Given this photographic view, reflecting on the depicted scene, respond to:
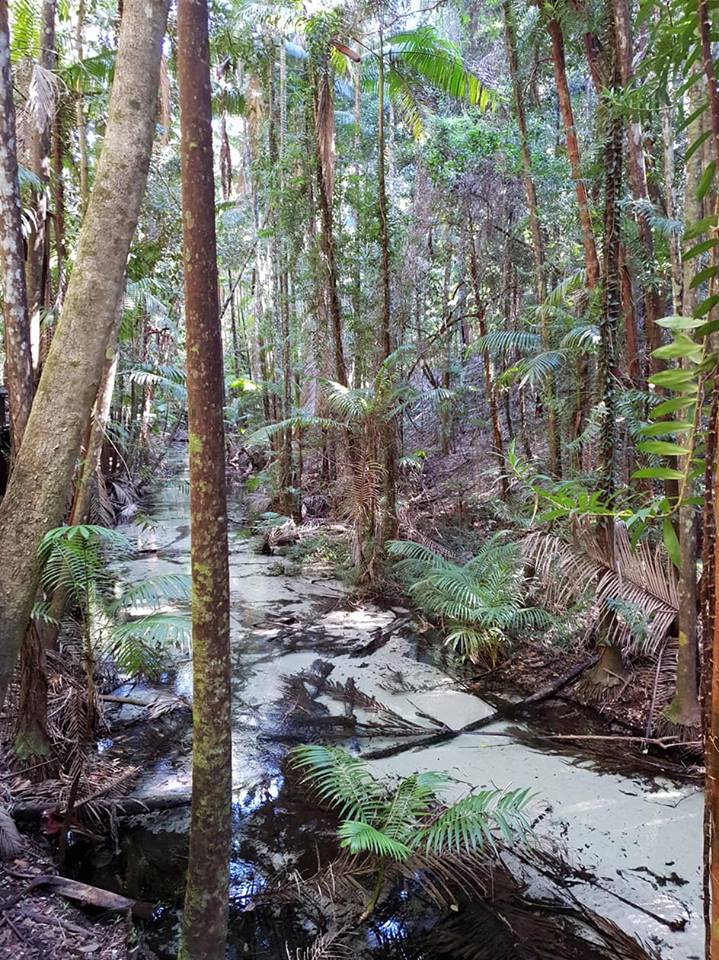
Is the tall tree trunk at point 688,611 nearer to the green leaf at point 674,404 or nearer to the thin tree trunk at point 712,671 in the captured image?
the thin tree trunk at point 712,671

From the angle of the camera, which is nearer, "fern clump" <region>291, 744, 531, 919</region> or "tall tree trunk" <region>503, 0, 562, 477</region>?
"fern clump" <region>291, 744, 531, 919</region>

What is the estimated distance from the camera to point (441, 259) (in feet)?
40.1

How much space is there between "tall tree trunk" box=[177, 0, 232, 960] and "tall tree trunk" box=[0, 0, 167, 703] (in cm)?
67

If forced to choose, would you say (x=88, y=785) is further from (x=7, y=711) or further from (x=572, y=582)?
(x=572, y=582)

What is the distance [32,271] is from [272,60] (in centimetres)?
760

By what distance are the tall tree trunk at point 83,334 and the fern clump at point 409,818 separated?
172cm

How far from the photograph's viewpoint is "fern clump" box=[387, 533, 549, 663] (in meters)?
5.76

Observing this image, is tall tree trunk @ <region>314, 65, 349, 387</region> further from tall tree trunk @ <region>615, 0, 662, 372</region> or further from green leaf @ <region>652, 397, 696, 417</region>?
green leaf @ <region>652, 397, 696, 417</region>

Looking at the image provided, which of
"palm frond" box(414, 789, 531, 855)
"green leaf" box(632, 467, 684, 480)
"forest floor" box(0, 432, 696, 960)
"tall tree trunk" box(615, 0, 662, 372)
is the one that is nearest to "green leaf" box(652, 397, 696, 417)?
"green leaf" box(632, 467, 684, 480)

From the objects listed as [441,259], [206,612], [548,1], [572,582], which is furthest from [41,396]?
[441,259]

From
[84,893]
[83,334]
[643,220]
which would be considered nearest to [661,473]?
[83,334]

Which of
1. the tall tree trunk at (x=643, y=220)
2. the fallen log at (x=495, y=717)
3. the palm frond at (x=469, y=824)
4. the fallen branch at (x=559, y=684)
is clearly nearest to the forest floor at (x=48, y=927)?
the palm frond at (x=469, y=824)

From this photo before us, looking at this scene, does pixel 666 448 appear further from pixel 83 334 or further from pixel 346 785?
pixel 346 785

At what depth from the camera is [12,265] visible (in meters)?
3.20
